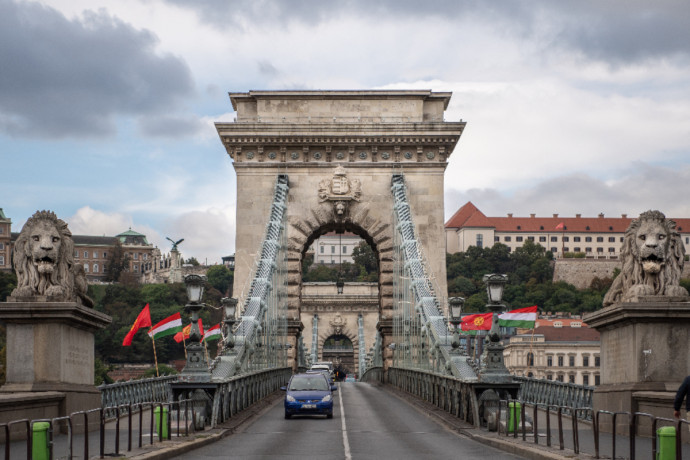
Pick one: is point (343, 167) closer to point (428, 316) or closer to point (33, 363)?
point (428, 316)

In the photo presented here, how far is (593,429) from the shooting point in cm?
1659

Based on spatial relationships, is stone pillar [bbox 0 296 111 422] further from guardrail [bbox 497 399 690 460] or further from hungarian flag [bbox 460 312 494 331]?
hungarian flag [bbox 460 312 494 331]

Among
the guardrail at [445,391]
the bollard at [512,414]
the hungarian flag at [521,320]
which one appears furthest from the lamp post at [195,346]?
the hungarian flag at [521,320]

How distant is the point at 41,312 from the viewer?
1956cm

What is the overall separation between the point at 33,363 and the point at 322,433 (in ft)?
24.6

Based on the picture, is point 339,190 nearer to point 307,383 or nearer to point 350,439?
point 307,383

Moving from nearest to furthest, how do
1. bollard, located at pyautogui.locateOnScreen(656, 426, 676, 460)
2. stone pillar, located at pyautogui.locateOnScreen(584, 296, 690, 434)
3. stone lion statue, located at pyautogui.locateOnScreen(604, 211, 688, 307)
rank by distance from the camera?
bollard, located at pyautogui.locateOnScreen(656, 426, 676, 460) → stone pillar, located at pyautogui.locateOnScreen(584, 296, 690, 434) → stone lion statue, located at pyautogui.locateOnScreen(604, 211, 688, 307)

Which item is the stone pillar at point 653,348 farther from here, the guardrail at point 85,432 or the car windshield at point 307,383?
the car windshield at point 307,383

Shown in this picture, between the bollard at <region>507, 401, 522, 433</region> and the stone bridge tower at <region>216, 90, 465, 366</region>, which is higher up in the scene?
the stone bridge tower at <region>216, 90, 465, 366</region>

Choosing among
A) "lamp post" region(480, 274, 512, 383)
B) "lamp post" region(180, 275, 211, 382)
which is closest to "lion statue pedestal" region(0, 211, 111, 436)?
"lamp post" region(180, 275, 211, 382)

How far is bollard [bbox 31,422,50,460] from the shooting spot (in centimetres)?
1409

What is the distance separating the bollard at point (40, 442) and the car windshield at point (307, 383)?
16583 mm

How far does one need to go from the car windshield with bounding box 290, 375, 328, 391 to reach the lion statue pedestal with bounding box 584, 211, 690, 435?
37.1 ft

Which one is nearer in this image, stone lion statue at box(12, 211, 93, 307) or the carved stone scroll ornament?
stone lion statue at box(12, 211, 93, 307)
